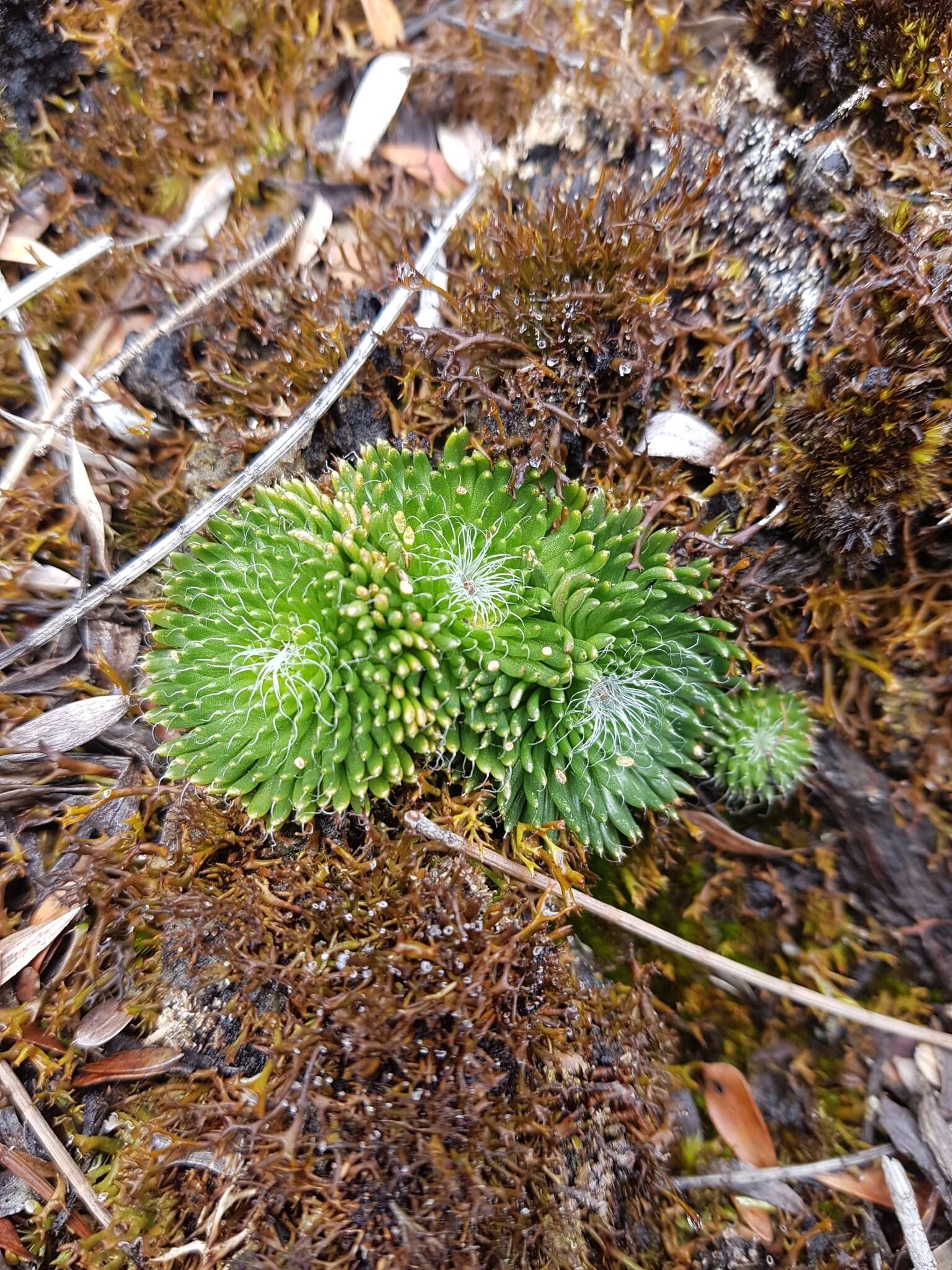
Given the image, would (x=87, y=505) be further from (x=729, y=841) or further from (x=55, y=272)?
(x=729, y=841)

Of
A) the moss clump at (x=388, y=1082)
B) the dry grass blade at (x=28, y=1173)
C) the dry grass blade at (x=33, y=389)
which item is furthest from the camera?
the dry grass blade at (x=33, y=389)

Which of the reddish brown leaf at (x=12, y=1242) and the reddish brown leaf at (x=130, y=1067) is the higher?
the reddish brown leaf at (x=130, y=1067)

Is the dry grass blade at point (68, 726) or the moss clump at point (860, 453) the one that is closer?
the moss clump at point (860, 453)

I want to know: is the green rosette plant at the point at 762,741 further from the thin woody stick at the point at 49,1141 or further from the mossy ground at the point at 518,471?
the thin woody stick at the point at 49,1141

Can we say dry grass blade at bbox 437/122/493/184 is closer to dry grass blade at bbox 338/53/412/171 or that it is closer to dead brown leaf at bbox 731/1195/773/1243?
dry grass blade at bbox 338/53/412/171

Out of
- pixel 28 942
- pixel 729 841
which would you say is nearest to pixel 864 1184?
pixel 729 841

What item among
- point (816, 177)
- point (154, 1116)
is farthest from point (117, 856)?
point (816, 177)

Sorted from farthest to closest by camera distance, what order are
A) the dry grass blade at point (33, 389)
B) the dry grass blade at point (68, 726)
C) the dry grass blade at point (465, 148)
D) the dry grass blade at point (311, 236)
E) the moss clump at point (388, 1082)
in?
the dry grass blade at point (465, 148) < the dry grass blade at point (311, 236) < the dry grass blade at point (33, 389) < the dry grass blade at point (68, 726) < the moss clump at point (388, 1082)

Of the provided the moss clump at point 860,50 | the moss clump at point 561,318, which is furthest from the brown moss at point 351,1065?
the moss clump at point 860,50
